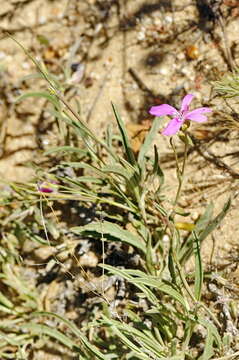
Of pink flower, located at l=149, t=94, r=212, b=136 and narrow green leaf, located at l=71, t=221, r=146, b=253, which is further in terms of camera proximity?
narrow green leaf, located at l=71, t=221, r=146, b=253

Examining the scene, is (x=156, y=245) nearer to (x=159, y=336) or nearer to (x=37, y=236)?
(x=159, y=336)

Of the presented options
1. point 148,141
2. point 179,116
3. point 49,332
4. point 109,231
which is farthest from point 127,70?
point 49,332

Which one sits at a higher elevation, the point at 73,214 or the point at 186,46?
the point at 186,46

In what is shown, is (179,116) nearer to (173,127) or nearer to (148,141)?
(173,127)

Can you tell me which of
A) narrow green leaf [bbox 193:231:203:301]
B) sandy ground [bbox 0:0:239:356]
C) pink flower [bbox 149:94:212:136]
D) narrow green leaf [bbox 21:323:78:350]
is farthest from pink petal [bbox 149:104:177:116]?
narrow green leaf [bbox 21:323:78:350]

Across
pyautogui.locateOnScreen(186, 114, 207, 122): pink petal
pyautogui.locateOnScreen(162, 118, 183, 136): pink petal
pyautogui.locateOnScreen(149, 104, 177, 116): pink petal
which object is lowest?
pyautogui.locateOnScreen(162, 118, 183, 136): pink petal

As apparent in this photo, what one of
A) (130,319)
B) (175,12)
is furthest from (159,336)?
(175,12)

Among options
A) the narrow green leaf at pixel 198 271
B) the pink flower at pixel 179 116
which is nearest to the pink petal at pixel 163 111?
the pink flower at pixel 179 116

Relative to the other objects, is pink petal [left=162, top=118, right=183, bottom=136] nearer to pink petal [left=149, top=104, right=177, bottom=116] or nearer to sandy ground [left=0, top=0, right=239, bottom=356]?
pink petal [left=149, top=104, right=177, bottom=116]
